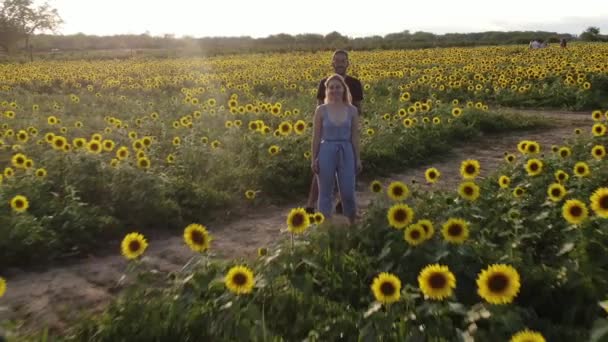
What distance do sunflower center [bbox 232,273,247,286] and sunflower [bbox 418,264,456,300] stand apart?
97 centimetres

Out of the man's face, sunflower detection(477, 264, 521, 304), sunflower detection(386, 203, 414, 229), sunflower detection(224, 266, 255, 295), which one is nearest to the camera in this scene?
sunflower detection(477, 264, 521, 304)

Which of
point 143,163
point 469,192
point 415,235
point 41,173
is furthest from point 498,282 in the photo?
point 41,173

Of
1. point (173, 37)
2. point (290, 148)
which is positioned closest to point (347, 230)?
point (290, 148)

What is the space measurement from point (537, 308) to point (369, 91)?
503 inches

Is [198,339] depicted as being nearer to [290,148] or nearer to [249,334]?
[249,334]

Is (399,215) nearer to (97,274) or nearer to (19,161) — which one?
(97,274)

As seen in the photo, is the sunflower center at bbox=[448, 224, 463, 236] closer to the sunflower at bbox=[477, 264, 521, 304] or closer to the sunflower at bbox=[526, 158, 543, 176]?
the sunflower at bbox=[477, 264, 521, 304]

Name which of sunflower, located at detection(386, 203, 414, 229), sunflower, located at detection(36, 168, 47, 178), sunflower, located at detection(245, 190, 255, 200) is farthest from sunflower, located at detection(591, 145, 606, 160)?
sunflower, located at detection(36, 168, 47, 178)

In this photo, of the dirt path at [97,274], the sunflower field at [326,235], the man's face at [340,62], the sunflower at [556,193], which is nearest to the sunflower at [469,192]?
the sunflower field at [326,235]

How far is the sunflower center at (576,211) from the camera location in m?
3.60

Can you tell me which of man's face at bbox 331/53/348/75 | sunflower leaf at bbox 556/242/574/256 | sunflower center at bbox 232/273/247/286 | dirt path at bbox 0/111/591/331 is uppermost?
man's face at bbox 331/53/348/75

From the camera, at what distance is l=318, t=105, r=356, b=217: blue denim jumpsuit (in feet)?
16.5

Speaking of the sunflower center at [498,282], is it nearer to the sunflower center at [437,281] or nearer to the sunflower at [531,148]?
the sunflower center at [437,281]

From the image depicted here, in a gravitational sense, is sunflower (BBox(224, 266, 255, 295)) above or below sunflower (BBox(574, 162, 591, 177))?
below
